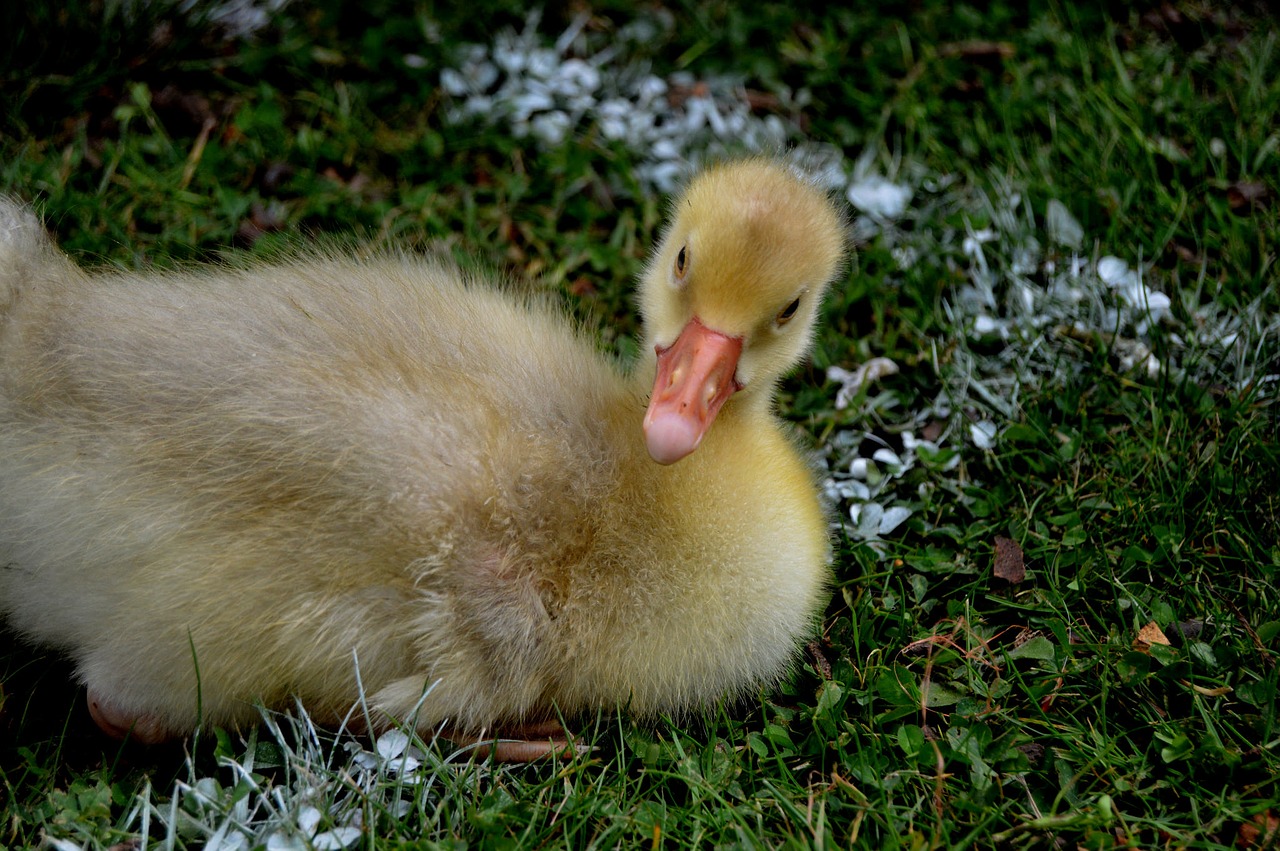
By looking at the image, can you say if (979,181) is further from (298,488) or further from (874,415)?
(298,488)

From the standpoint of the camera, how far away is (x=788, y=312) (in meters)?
2.30

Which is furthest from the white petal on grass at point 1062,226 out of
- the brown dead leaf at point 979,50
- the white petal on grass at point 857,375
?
the brown dead leaf at point 979,50

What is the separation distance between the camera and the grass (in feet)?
6.79

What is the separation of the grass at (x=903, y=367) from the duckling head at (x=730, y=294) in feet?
1.99

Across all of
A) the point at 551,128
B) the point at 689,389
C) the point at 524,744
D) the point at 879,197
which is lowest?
the point at 879,197

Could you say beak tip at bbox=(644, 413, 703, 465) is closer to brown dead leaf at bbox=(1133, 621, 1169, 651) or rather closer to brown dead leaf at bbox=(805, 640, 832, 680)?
brown dead leaf at bbox=(805, 640, 832, 680)

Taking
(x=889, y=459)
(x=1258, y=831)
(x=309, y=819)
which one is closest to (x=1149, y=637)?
(x=1258, y=831)

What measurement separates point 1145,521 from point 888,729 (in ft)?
2.71

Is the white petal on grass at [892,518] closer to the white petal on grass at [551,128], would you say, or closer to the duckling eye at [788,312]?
the duckling eye at [788,312]

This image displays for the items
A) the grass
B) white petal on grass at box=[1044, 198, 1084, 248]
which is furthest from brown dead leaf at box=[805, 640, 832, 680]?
white petal on grass at box=[1044, 198, 1084, 248]

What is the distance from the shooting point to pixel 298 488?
191 centimetres

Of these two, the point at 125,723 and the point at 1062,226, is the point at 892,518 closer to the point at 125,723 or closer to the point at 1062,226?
the point at 1062,226

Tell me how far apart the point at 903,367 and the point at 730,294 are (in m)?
1.07

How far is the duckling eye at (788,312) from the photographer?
2.27 m
